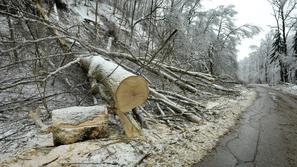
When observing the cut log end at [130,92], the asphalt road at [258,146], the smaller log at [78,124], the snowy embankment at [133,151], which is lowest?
the asphalt road at [258,146]

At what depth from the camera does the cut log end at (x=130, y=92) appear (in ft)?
13.5

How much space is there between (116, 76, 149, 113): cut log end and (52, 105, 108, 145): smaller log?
13.3 inches

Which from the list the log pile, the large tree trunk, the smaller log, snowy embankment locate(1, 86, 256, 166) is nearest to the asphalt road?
snowy embankment locate(1, 86, 256, 166)

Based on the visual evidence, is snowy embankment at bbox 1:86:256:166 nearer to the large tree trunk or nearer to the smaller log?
the smaller log

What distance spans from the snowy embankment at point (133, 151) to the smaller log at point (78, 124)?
127 mm

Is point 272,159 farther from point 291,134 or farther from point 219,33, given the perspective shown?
point 219,33

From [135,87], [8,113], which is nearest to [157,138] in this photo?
[135,87]

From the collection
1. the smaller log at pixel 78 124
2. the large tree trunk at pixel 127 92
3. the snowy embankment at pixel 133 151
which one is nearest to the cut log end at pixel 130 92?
the large tree trunk at pixel 127 92

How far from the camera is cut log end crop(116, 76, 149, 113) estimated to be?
13.5 feet

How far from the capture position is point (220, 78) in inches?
367

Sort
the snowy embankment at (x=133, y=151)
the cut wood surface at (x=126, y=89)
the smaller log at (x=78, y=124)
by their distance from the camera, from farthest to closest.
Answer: the cut wood surface at (x=126, y=89)
the smaller log at (x=78, y=124)
the snowy embankment at (x=133, y=151)

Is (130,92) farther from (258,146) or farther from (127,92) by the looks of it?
(258,146)

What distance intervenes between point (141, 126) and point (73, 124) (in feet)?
4.38

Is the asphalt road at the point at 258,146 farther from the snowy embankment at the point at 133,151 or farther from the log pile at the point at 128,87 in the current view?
Result: the log pile at the point at 128,87
